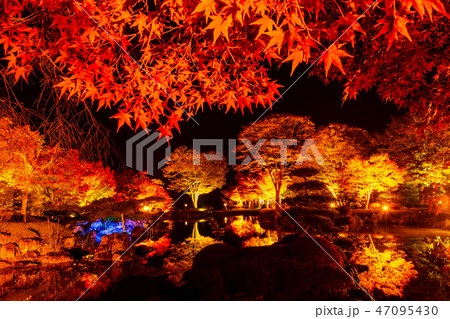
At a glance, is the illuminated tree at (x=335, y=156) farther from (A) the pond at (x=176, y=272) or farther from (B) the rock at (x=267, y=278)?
(B) the rock at (x=267, y=278)

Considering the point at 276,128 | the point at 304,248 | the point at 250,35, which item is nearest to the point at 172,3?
the point at 250,35

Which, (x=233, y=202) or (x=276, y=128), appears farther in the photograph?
(x=233, y=202)

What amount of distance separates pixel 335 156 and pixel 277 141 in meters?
4.99

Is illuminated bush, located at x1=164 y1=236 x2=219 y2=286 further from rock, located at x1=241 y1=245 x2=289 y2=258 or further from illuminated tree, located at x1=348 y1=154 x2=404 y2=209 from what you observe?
illuminated tree, located at x1=348 y1=154 x2=404 y2=209

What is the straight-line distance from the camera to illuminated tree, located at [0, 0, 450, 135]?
2029 millimetres

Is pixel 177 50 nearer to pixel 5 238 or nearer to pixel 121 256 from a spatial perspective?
pixel 121 256

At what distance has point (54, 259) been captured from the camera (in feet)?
31.0

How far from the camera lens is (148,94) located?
3.12 meters

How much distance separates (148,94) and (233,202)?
3124cm

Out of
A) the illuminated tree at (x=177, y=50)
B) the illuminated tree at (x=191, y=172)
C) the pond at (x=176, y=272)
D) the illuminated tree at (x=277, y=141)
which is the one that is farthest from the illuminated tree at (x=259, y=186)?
the illuminated tree at (x=177, y=50)

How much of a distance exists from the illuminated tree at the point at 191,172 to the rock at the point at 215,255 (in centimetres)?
2129

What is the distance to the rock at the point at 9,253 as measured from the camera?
9211 millimetres

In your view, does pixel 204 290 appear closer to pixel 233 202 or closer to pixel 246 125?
pixel 246 125

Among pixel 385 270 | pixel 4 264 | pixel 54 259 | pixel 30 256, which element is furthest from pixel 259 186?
pixel 4 264
